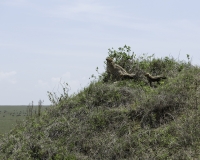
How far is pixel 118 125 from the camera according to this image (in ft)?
35.3

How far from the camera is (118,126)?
10727 millimetres

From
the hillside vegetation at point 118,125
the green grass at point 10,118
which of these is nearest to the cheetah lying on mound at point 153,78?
the hillside vegetation at point 118,125

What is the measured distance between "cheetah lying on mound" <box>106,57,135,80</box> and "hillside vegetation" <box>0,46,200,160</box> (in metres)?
0.36

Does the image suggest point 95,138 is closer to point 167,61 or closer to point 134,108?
point 134,108

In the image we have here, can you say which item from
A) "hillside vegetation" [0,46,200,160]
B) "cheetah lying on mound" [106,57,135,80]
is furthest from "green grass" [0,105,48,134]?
"cheetah lying on mound" [106,57,135,80]

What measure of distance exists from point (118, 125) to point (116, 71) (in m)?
3.10

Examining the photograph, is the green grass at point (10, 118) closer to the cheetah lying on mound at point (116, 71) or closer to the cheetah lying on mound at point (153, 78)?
the cheetah lying on mound at point (116, 71)

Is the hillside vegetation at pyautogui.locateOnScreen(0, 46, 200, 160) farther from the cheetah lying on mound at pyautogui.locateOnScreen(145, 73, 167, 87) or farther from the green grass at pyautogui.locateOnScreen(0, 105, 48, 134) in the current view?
the green grass at pyautogui.locateOnScreen(0, 105, 48, 134)

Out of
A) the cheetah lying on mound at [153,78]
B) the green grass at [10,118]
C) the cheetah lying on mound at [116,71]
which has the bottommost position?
the green grass at [10,118]

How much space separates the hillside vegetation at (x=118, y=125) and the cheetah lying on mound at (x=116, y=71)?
36 centimetres

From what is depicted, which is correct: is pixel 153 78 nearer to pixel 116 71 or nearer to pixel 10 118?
pixel 116 71

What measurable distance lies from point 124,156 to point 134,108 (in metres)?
1.73

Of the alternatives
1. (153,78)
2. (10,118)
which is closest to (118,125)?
(153,78)

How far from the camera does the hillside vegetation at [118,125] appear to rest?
977 centimetres
